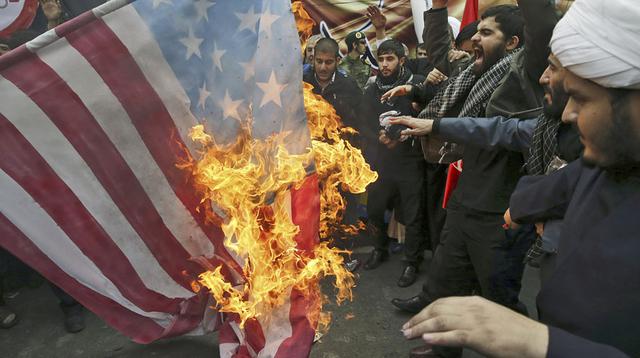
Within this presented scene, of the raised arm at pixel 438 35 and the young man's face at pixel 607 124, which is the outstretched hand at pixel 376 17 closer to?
the raised arm at pixel 438 35

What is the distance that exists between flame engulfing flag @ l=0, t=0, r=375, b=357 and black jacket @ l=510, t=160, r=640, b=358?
54.9 inches

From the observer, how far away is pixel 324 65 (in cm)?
527

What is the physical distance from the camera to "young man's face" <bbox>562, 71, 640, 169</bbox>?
1.20 meters

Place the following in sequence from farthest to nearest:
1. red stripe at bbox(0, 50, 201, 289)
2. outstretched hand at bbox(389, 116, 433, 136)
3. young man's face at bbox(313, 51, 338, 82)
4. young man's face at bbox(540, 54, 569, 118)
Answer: young man's face at bbox(313, 51, 338, 82) < outstretched hand at bbox(389, 116, 433, 136) < red stripe at bbox(0, 50, 201, 289) < young man's face at bbox(540, 54, 569, 118)

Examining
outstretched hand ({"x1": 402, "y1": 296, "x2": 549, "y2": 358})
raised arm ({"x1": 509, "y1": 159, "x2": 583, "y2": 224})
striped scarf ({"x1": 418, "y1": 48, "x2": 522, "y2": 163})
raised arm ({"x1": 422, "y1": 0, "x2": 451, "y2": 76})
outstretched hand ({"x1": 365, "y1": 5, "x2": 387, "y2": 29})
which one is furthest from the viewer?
outstretched hand ({"x1": 365, "y1": 5, "x2": 387, "y2": 29})

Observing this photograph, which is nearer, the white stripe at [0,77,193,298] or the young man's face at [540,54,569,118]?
the young man's face at [540,54,569,118]

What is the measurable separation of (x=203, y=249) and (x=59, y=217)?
842 mm

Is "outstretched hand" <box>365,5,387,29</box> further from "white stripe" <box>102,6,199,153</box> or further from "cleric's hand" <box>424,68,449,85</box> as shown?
"white stripe" <box>102,6,199,153</box>

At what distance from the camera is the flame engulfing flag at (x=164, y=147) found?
2.37 m

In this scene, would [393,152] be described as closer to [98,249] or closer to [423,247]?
[423,247]

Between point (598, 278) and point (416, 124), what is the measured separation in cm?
196

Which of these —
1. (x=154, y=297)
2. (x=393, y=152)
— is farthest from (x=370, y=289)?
(x=154, y=297)

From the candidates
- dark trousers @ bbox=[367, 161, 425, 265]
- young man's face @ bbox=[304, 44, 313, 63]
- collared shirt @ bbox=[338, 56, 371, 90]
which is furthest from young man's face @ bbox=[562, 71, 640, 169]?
collared shirt @ bbox=[338, 56, 371, 90]

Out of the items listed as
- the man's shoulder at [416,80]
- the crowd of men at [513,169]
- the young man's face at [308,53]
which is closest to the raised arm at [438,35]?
the crowd of men at [513,169]
